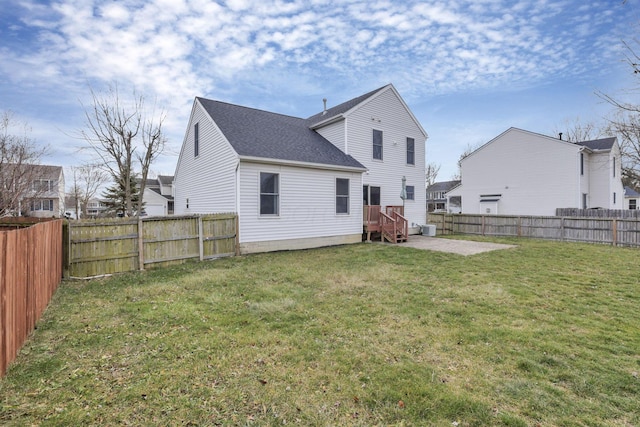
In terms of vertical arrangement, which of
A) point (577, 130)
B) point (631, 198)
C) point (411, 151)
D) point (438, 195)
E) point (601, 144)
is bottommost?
point (631, 198)

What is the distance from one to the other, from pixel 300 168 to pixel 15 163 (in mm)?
10702

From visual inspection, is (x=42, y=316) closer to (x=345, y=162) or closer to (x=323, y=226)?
(x=323, y=226)

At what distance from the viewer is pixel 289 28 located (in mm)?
10664

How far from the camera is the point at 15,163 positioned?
1098cm

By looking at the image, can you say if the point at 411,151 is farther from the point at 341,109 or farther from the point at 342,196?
the point at 342,196

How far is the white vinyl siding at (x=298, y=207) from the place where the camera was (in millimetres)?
10562

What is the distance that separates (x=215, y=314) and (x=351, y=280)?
10.8 ft

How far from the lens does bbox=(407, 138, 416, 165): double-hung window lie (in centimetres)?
1664

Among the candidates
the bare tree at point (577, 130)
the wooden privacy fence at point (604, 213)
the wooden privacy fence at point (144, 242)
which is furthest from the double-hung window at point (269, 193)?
the bare tree at point (577, 130)

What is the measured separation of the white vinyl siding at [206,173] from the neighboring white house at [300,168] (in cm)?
4

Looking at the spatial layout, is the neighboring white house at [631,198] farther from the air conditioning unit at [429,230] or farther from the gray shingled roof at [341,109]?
the gray shingled roof at [341,109]

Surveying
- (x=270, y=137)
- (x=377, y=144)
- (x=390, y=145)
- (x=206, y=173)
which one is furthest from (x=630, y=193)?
(x=206, y=173)

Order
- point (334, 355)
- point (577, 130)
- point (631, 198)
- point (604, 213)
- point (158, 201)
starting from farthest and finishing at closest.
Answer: point (158, 201) < point (631, 198) < point (577, 130) < point (604, 213) < point (334, 355)

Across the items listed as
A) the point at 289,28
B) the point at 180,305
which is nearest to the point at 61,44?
the point at 289,28
